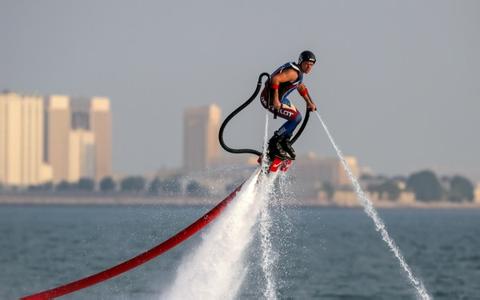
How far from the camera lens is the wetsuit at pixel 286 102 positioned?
27.4m

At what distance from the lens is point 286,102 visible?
91.1 ft

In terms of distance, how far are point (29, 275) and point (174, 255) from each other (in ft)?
31.2

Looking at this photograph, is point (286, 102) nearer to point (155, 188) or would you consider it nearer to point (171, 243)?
point (171, 243)

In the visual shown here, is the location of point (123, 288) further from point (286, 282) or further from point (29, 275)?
point (29, 275)

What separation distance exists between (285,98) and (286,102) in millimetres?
89

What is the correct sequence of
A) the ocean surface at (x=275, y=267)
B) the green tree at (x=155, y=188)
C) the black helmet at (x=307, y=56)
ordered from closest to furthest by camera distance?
the black helmet at (x=307, y=56), the ocean surface at (x=275, y=267), the green tree at (x=155, y=188)

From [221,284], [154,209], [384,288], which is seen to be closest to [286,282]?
[384,288]

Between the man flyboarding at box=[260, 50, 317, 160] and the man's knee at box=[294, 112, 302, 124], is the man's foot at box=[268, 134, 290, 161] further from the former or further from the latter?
the man's knee at box=[294, 112, 302, 124]

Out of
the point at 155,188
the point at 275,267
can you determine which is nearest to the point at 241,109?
the point at 275,267

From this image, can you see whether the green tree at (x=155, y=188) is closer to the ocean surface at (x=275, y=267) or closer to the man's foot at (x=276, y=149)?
the ocean surface at (x=275, y=267)

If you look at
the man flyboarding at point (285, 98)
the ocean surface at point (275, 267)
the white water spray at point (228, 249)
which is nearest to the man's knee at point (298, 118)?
the man flyboarding at point (285, 98)

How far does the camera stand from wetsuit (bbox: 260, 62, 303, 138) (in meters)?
27.4

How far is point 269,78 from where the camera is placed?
90.2 ft

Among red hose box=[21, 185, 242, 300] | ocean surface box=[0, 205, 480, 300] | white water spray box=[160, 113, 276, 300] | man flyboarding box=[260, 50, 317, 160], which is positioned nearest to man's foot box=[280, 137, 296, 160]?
man flyboarding box=[260, 50, 317, 160]
